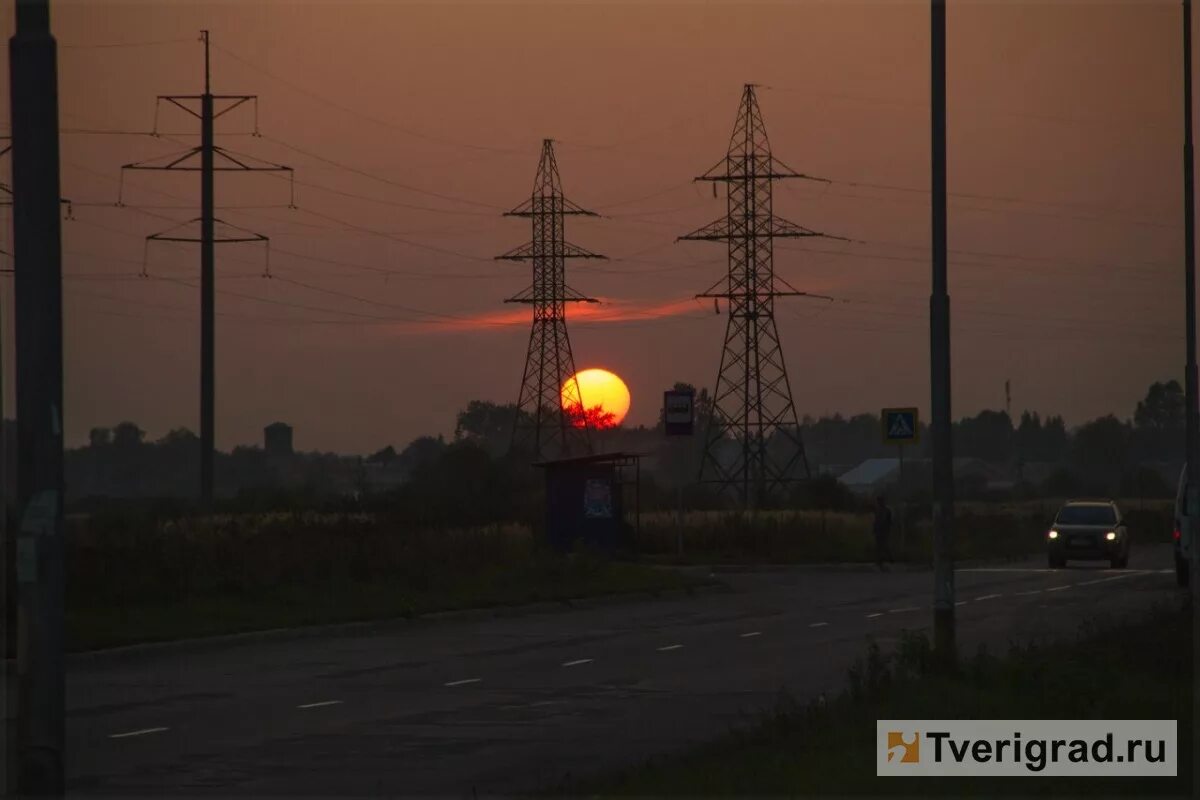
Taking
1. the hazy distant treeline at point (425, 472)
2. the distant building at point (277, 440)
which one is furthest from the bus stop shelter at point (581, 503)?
the distant building at point (277, 440)

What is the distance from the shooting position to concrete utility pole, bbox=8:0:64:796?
30.1ft

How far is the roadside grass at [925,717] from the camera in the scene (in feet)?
35.2

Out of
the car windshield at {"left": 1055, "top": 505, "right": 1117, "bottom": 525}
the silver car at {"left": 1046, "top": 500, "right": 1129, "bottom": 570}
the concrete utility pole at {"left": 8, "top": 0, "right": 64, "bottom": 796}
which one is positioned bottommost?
the silver car at {"left": 1046, "top": 500, "right": 1129, "bottom": 570}

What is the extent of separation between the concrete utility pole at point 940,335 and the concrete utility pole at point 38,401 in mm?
11032

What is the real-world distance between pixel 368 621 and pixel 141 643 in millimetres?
4538

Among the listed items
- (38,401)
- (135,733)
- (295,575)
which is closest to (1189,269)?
A: (295,575)

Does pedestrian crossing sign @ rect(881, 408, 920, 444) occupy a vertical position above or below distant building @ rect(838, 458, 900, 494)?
above

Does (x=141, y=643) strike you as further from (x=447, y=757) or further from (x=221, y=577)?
(x=447, y=757)

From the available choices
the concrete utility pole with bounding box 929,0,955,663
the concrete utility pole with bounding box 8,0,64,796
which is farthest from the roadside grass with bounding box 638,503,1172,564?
the concrete utility pole with bounding box 8,0,64,796

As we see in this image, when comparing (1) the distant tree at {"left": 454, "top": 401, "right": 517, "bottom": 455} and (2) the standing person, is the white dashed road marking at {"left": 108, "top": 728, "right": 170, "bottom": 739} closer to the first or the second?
(2) the standing person

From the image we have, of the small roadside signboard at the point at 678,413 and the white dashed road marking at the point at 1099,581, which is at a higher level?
the small roadside signboard at the point at 678,413

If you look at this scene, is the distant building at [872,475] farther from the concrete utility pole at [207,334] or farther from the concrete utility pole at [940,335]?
the concrete utility pole at [940,335]

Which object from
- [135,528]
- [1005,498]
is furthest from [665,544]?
[1005,498]

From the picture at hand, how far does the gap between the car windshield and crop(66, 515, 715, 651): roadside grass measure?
A: 1534 cm
